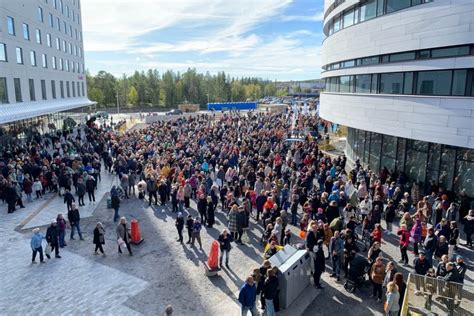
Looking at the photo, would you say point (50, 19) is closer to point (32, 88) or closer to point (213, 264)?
point (32, 88)

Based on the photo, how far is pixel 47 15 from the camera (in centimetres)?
4159

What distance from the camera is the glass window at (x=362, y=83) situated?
21.1m

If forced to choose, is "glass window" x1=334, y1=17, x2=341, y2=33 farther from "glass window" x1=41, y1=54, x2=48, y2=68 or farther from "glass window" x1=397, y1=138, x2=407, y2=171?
"glass window" x1=41, y1=54, x2=48, y2=68

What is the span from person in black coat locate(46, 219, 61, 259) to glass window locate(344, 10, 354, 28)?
800 inches

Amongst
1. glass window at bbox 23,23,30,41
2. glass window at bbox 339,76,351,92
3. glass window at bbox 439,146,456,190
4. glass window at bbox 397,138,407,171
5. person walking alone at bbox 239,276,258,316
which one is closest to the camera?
person walking alone at bbox 239,276,258,316

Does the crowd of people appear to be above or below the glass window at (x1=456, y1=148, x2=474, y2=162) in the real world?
below

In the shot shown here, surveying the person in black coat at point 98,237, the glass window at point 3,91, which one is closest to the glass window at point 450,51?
the person in black coat at point 98,237

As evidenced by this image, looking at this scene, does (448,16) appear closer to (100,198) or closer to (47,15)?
(100,198)

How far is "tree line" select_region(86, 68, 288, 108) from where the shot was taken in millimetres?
98750

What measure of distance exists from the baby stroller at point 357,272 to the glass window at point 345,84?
15776mm

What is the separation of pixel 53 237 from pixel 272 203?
8.14m

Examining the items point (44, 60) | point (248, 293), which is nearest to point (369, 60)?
point (248, 293)

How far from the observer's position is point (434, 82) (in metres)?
16.1

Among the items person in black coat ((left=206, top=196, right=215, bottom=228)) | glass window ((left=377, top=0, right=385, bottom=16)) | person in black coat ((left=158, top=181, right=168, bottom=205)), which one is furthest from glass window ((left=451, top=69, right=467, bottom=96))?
person in black coat ((left=158, top=181, right=168, bottom=205))
